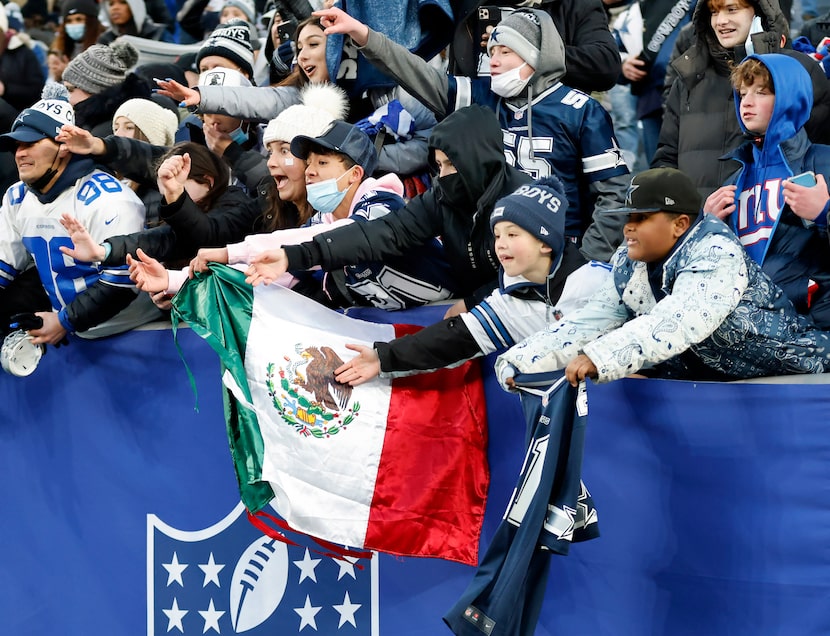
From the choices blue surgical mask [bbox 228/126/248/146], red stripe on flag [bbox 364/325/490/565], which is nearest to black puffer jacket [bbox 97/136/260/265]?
blue surgical mask [bbox 228/126/248/146]

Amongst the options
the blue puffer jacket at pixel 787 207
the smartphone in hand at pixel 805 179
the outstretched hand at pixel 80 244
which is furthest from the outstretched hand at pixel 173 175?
the smartphone in hand at pixel 805 179

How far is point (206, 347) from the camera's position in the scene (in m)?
6.09

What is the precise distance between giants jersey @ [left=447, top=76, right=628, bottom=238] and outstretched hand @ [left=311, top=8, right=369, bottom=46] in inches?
29.0

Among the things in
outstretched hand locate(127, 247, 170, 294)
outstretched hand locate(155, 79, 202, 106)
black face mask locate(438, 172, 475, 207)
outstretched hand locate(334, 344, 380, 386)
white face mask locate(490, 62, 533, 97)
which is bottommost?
outstretched hand locate(334, 344, 380, 386)

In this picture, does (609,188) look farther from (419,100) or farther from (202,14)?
(202,14)

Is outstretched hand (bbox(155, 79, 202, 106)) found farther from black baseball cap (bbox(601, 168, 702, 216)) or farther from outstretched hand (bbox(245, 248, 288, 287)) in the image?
black baseball cap (bbox(601, 168, 702, 216))

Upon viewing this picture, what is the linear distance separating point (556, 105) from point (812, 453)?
86.1 inches

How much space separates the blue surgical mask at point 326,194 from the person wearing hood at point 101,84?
8.35 feet

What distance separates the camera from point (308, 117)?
6156 mm

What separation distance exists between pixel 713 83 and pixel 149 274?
2626 millimetres

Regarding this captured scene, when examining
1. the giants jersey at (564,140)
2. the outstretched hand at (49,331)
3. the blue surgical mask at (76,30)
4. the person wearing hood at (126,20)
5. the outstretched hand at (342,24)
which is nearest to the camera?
the outstretched hand at (342,24)

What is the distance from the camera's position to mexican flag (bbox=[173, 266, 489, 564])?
534 centimetres

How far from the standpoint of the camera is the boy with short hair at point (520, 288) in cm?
486

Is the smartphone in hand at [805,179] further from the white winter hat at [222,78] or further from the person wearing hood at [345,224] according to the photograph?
the white winter hat at [222,78]
